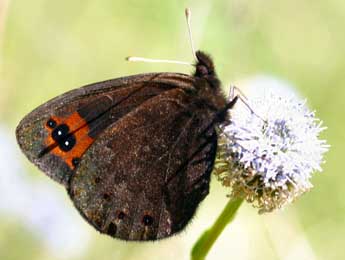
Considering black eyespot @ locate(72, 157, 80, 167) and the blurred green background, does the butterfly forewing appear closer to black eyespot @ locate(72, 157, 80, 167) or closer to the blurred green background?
black eyespot @ locate(72, 157, 80, 167)

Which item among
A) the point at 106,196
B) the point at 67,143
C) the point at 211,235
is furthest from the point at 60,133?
the point at 211,235

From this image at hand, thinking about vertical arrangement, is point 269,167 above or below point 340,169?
above

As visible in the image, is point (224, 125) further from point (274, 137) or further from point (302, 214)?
point (302, 214)

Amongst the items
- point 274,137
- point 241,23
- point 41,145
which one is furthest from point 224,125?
point 241,23

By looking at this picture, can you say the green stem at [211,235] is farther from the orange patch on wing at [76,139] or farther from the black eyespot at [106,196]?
the orange patch on wing at [76,139]

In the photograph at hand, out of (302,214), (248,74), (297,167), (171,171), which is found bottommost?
(302,214)

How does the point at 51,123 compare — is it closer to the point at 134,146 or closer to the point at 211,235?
the point at 134,146
